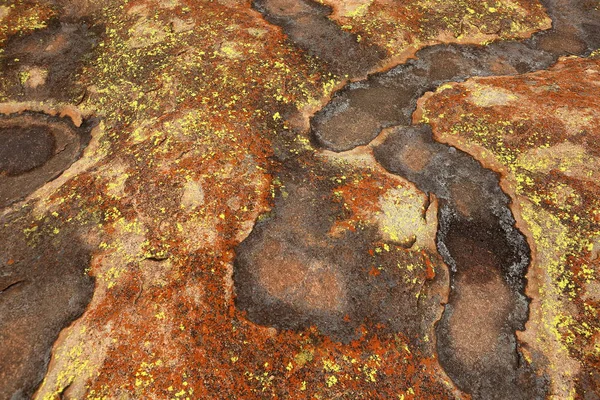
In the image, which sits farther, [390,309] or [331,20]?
[331,20]

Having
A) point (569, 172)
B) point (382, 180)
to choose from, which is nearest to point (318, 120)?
point (382, 180)

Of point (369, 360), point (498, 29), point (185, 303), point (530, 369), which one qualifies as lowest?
point (530, 369)

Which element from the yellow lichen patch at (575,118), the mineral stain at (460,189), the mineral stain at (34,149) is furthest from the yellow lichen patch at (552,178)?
the mineral stain at (34,149)

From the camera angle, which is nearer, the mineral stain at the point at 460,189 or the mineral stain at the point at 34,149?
the mineral stain at the point at 460,189

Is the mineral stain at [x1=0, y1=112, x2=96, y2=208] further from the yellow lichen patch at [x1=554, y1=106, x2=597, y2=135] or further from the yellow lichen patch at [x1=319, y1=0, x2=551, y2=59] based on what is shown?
the yellow lichen patch at [x1=554, y1=106, x2=597, y2=135]

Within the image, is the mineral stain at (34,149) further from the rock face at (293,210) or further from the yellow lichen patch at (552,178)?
the yellow lichen patch at (552,178)

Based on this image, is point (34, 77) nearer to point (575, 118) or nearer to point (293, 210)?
point (293, 210)

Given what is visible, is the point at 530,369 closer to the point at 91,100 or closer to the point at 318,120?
the point at 318,120

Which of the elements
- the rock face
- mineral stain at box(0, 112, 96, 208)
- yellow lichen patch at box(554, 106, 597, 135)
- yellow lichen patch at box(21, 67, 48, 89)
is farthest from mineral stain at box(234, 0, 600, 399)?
yellow lichen patch at box(21, 67, 48, 89)

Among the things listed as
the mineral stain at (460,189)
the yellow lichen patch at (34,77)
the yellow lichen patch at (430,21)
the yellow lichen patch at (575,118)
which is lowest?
the mineral stain at (460,189)
